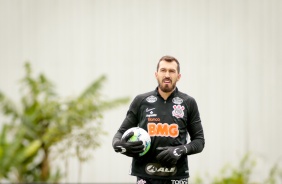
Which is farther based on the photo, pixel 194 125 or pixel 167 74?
pixel 194 125

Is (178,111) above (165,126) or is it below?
above

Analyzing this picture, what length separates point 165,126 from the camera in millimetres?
4344

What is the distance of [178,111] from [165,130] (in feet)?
0.68

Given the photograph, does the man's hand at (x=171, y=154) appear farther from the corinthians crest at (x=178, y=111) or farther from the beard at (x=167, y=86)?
the beard at (x=167, y=86)

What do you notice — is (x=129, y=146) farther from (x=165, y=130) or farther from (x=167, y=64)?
(x=167, y=64)

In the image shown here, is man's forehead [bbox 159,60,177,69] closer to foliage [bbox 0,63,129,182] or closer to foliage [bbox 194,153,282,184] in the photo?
foliage [bbox 0,63,129,182]

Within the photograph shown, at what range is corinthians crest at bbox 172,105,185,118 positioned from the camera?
4.39 metres

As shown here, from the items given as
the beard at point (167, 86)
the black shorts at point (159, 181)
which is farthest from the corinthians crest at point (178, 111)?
the black shorts at point (159, 181)

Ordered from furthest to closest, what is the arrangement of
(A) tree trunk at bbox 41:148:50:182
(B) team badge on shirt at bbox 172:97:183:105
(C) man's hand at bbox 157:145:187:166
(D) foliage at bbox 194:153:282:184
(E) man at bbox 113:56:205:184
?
(D) foliage at bbox 194:153:282:184 < (A) tree trunk at bbox 41:148:50:182 < (B) team badge on shirt at bbox 172:97:183:105 < (E) man at bbox 113:56:205:184 < (C) man's hand at bbox 157:145:187:166

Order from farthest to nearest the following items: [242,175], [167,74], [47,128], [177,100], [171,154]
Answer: [242,175]
[47,128]
[177,100]
[167,74]
[171,154]

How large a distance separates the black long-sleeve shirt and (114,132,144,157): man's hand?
139mm

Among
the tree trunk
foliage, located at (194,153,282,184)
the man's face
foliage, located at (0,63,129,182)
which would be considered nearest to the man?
the man's face

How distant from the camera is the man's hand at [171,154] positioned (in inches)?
164

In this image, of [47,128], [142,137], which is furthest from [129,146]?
[47,128]
